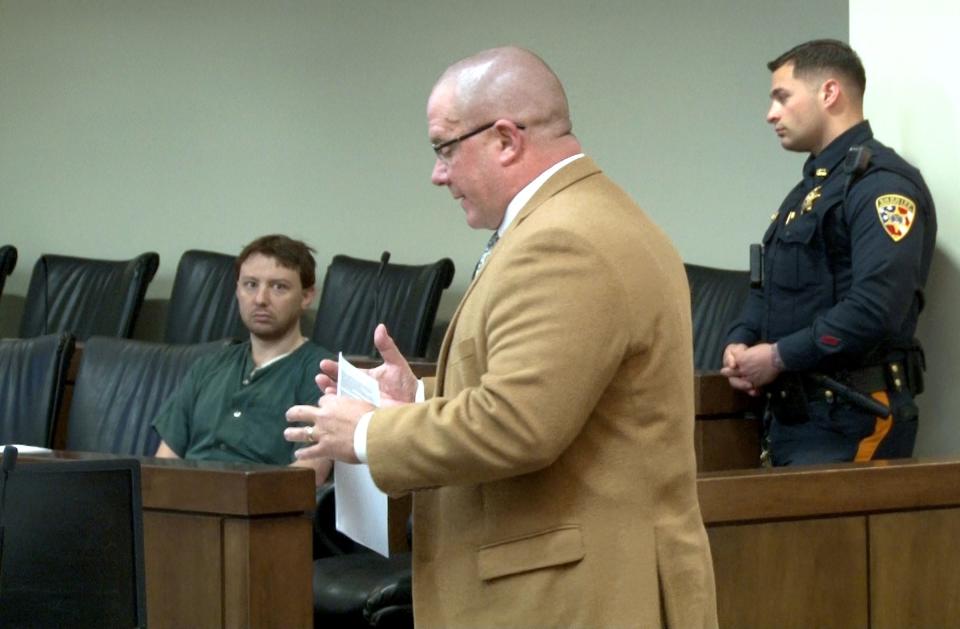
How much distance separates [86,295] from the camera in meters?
6.61

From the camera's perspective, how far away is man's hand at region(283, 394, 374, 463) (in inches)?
80.0

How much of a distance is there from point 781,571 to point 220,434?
4.84 ft

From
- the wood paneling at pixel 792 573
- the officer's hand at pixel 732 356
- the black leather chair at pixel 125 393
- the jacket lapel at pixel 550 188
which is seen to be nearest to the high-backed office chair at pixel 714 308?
the officer's hand at pixel 732 356

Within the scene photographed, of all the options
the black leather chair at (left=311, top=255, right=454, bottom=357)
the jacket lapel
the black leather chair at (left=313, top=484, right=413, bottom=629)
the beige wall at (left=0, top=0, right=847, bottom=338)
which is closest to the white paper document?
the jacket lapel

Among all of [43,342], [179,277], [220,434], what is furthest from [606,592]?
[179,277]

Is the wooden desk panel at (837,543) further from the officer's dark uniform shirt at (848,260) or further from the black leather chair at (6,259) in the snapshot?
the black leather chair at (6,259)

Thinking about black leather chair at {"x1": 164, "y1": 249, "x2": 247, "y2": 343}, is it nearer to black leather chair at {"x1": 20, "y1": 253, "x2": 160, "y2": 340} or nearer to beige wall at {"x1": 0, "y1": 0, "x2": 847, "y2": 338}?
black leather chair at {"x1": 20, "y1": 253, "x2": 160, "y2": 340}

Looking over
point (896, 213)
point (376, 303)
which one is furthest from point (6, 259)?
point (896, 213)

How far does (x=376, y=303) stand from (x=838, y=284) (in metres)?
2.68

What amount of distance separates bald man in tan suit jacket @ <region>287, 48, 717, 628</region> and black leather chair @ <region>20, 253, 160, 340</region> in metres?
4.49

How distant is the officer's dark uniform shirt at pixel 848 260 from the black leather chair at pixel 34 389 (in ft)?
6.12

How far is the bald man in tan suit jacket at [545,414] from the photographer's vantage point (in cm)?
194

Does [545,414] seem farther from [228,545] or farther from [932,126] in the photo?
[932,126]

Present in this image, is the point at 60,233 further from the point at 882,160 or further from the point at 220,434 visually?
the point at 882,160
